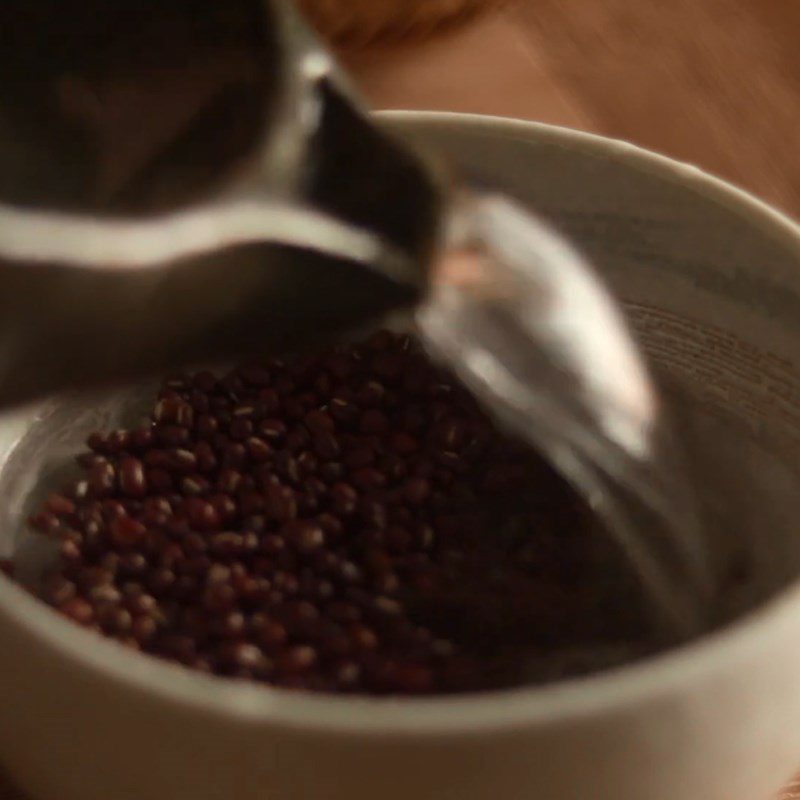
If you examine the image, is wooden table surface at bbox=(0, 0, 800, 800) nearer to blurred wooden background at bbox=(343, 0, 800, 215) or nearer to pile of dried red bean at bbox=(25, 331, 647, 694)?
blurred wooden background at bbox=(343, 0, 800, 215)

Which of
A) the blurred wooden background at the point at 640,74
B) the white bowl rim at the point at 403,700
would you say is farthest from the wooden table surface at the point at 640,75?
the white bowl rim at the point at 403,700

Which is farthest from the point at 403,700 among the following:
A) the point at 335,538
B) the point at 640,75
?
the point at 640,75

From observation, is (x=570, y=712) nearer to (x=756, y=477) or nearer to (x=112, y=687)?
(x=112, y=687)

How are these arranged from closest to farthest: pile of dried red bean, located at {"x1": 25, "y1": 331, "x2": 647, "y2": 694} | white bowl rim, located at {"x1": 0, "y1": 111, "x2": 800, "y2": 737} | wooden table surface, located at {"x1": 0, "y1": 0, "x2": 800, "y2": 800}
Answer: white bowl rim, located at {"x1": 0, "y1": 111, "x2": 800, "y2": 737}
pile of dried red bean, located at {"x1": 25, "y1": 331, "x2": 647, "y2": 694}
wooden table surface, located at {"x1": 0, "y1": 0, "x2": 800, "y2": 800}

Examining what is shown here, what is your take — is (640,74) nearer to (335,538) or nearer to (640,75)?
(640,75)

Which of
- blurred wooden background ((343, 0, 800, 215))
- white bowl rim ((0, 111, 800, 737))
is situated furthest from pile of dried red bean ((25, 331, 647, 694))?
blurred wooden background ((343, 0, 800, 215))

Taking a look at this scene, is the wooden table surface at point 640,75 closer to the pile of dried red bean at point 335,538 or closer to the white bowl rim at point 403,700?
the pile of dried red bean at point 335,538

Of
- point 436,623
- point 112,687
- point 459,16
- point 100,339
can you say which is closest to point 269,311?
point 100,339
